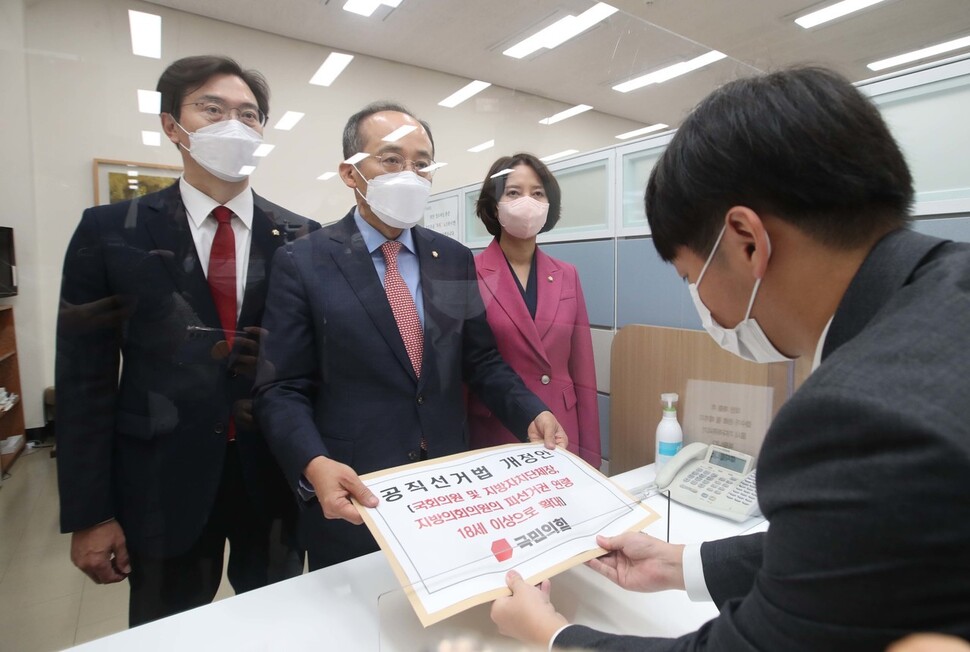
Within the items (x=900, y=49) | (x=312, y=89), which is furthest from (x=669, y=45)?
(x=900, y=49)

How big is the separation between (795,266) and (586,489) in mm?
564

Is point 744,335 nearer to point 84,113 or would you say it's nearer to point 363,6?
point 363,6

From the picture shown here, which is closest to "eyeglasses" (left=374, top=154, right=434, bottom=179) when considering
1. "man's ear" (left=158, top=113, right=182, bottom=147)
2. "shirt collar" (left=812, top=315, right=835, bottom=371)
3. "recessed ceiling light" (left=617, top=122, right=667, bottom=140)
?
"man's ear" (left=158, top=113, right=182, bottom=147)

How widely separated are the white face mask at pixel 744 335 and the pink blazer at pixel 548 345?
54cm

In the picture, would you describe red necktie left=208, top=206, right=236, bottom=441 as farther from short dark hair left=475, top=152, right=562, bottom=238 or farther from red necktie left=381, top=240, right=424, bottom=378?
short dark hair left=475, top=152, right=562, bottom=238

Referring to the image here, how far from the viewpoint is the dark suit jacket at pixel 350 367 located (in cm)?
97

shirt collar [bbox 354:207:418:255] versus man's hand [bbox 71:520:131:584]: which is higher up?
shirt collar [bbox 354:207:418:255]

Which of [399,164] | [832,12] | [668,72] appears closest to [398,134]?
[399,164]

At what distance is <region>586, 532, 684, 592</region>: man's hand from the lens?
0.82 m

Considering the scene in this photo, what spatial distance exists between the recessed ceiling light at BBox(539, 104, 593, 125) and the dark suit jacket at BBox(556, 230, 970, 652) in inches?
45.1

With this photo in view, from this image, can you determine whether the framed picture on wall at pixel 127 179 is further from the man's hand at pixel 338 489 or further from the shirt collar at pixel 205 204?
the man's hand at pixel 338 489

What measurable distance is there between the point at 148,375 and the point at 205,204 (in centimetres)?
31

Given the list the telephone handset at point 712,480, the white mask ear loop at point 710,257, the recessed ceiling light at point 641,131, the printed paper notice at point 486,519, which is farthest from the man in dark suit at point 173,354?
the recessed ceiling light at point 641,131

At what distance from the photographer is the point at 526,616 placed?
27.6 inches
